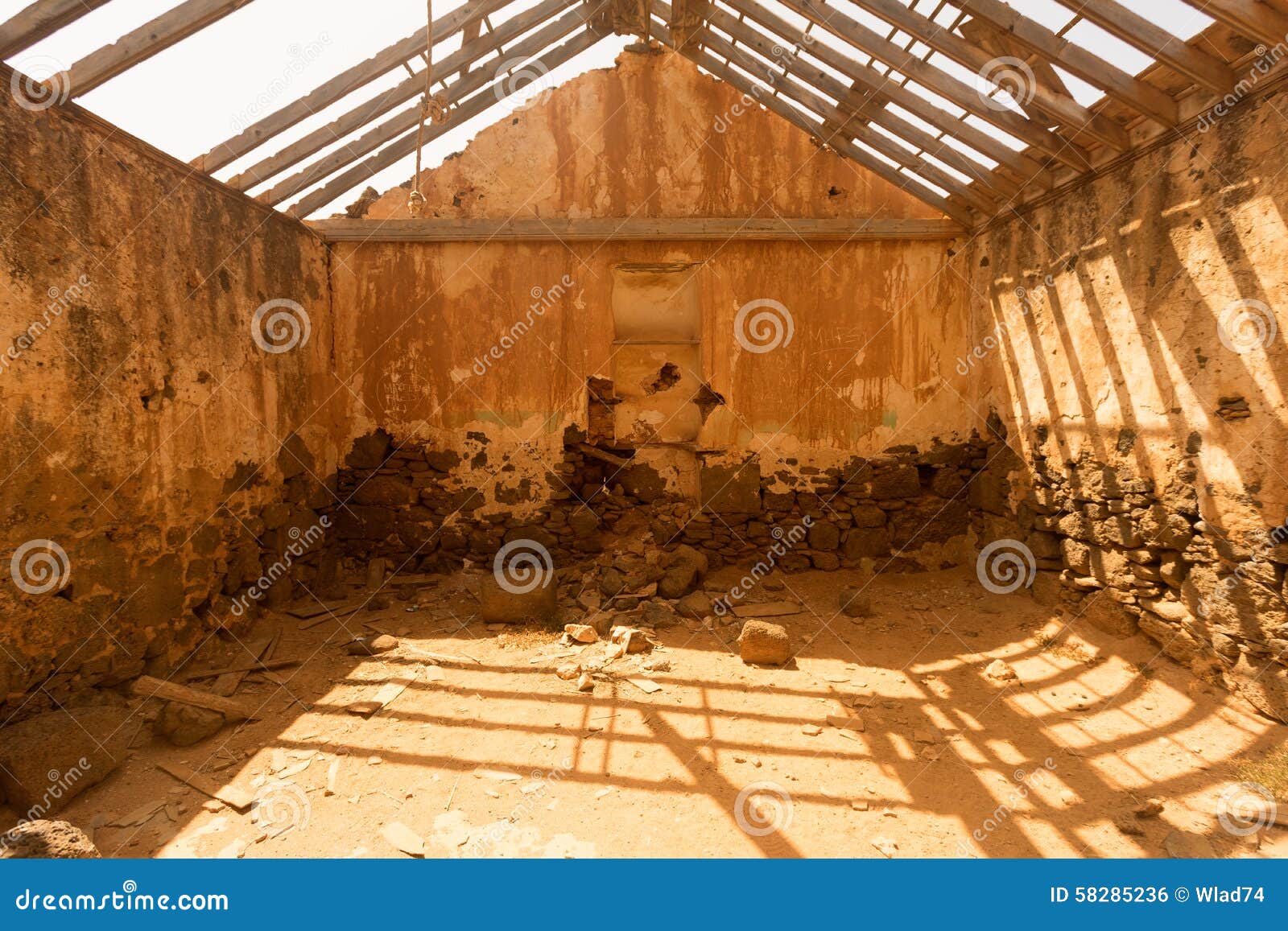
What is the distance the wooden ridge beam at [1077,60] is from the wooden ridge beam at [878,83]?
1035 mm

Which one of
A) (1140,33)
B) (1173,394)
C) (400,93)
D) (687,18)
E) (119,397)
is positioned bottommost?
(1173,394)

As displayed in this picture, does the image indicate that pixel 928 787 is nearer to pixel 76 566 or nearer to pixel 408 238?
pixel 76 566

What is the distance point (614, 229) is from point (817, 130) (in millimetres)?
2387

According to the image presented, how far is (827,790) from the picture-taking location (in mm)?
3445

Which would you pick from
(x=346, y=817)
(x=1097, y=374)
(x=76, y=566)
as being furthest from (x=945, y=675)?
(x=76, y=566)

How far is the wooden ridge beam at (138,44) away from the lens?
149 inches

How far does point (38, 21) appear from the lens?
3408mm

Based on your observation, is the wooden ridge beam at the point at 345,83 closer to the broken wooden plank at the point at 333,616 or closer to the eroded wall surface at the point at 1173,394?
the broken wooden plank at the point at 333,616

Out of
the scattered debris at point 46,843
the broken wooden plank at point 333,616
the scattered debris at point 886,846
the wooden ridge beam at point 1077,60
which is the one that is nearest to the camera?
the scattered debris at point 46,843

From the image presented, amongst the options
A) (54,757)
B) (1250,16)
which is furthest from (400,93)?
(1250,16)

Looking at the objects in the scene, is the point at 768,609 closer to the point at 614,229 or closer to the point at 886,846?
the point at 886,846

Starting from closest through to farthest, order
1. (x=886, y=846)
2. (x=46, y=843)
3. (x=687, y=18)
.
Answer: (x=46, y=843), (x=886, y=846), (x=687, y=18)

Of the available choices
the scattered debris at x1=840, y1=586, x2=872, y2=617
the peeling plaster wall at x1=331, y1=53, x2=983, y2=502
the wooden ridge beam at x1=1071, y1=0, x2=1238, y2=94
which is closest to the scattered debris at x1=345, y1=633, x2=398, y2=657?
the peeling plaster wall at x1=331, y1=53, x2=983, y2=502

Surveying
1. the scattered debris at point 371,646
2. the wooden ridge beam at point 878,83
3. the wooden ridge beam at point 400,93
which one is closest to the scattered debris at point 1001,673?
the wooden ridge beam at point 878,83
